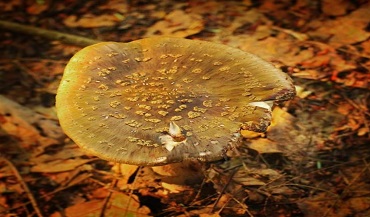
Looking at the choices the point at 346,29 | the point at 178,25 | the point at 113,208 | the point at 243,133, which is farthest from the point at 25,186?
the point at 346,29

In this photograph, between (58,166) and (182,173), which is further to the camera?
(58,166)

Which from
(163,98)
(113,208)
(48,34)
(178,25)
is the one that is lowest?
(113,208)

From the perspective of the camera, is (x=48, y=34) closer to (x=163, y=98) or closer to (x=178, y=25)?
(x=178, y=25)

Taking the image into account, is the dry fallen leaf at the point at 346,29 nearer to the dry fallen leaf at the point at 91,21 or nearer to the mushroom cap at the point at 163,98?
the mushroom cap at the point at 163,98

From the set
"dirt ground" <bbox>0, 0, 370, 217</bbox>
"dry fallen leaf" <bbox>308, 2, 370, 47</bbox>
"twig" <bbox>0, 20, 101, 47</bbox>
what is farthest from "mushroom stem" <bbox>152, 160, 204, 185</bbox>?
"dry fallen leaf" <bbox>308, 2, 370, 47</bbox>

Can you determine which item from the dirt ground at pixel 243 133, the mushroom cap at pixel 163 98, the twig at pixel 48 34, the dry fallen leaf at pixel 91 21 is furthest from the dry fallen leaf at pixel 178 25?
the mushroom cap at pixel 163 98

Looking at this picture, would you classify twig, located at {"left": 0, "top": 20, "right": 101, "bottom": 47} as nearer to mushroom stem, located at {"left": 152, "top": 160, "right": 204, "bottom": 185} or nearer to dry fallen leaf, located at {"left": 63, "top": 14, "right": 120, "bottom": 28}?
dry fallen leaf, located at {"left": 63, "top": 14, "right": 120, "bottom": 28}

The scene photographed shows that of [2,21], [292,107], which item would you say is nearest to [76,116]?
[292,107]
